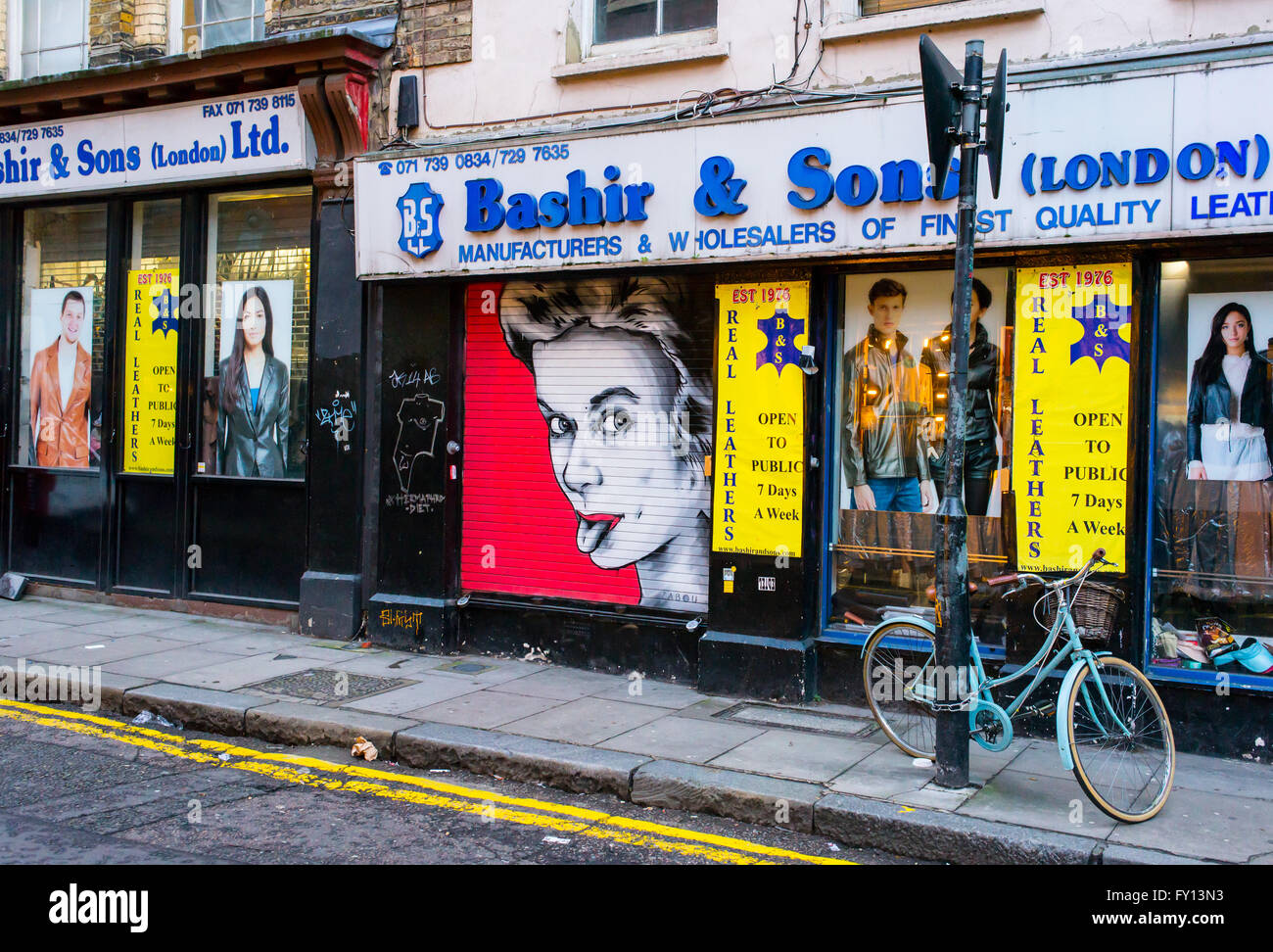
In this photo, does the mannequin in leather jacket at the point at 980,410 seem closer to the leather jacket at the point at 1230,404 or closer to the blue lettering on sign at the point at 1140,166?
the blue lettering on sign at the point at 1140,166

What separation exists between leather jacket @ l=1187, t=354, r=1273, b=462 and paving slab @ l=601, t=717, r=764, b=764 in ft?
10.8

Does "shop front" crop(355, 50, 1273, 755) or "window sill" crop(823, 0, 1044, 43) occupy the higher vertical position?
"window sill" crop(823, 0, 1044, 43)

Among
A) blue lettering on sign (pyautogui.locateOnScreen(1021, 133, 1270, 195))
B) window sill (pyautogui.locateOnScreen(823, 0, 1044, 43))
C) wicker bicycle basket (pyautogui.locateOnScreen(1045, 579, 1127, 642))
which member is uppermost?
window sill (pyautogui.locateOnScreen(823, 0, 1044, 43))

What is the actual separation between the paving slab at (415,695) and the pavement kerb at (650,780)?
21 cm

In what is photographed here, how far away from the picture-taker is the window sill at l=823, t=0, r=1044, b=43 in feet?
23.3

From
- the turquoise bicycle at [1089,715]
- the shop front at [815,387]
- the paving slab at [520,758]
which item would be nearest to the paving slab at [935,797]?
the turquoise bicycle at [1089,715]

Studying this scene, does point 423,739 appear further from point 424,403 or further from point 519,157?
point 519,157

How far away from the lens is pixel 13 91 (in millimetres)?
11000

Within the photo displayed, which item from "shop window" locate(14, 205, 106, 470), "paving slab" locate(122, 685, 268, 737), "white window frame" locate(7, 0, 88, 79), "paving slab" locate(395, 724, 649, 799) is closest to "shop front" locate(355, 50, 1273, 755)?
"paving slab" locate(395, 724, 649, 799)

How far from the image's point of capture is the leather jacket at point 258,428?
10.4m

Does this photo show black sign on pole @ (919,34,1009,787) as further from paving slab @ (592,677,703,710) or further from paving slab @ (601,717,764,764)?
paving slab @ (592,677,703,710)

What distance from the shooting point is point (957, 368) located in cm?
582
